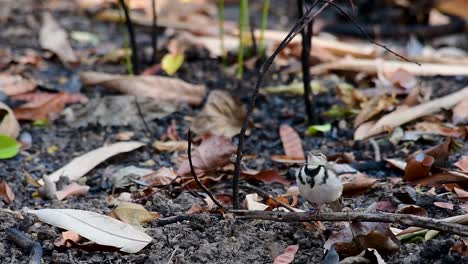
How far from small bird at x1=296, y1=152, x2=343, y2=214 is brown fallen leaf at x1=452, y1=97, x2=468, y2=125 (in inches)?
56.7

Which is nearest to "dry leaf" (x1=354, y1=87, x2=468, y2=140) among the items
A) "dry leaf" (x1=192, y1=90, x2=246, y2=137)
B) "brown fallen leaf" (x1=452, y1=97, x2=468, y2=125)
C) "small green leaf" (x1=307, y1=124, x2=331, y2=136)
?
"brown fallen leaf" (x1=452, y1=97, x2=468, y2=125)

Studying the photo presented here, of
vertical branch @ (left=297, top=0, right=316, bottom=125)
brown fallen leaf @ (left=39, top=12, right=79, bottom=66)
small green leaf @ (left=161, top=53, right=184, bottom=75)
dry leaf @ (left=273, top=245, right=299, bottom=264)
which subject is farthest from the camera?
brown fallen leaf @ (left=39, top=12, right=79, bottom=66)

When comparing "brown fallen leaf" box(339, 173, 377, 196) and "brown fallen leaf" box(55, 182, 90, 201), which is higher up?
"brown fallen leaf" box(339, 173, 377, 196)

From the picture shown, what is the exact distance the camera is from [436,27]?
17.9 ft

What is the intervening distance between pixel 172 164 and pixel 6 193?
28.6 inches

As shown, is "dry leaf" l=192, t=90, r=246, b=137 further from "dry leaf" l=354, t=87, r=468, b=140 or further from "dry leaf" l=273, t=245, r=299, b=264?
"dry leaf" l=273, t=245, r=299, b=264

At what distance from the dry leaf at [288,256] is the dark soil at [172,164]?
0.06ft

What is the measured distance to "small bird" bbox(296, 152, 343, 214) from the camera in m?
2.22

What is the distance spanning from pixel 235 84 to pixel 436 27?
1961mm

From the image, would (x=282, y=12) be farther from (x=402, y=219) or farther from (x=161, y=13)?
(x=402, y=219)

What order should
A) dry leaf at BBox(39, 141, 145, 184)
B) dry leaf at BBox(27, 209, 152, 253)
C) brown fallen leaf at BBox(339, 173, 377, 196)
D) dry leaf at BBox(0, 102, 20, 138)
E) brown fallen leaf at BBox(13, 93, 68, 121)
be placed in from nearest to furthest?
dry leaf at BBox(27, 209, 152, 253) < brown fallen leaf at BBox(339, 173, 377, 196) < dry leaf at BBox(39, 141, 145, 184) < dry leaf at BBox(0, 102, 20, 138) < brown fallen leaf at BBox(13, 93, 68, 121)

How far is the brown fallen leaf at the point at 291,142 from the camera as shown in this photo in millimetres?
3312

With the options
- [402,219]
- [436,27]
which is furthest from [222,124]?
[436,27]

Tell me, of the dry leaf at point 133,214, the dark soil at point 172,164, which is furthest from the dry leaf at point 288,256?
the dry leaf at point 133,214
